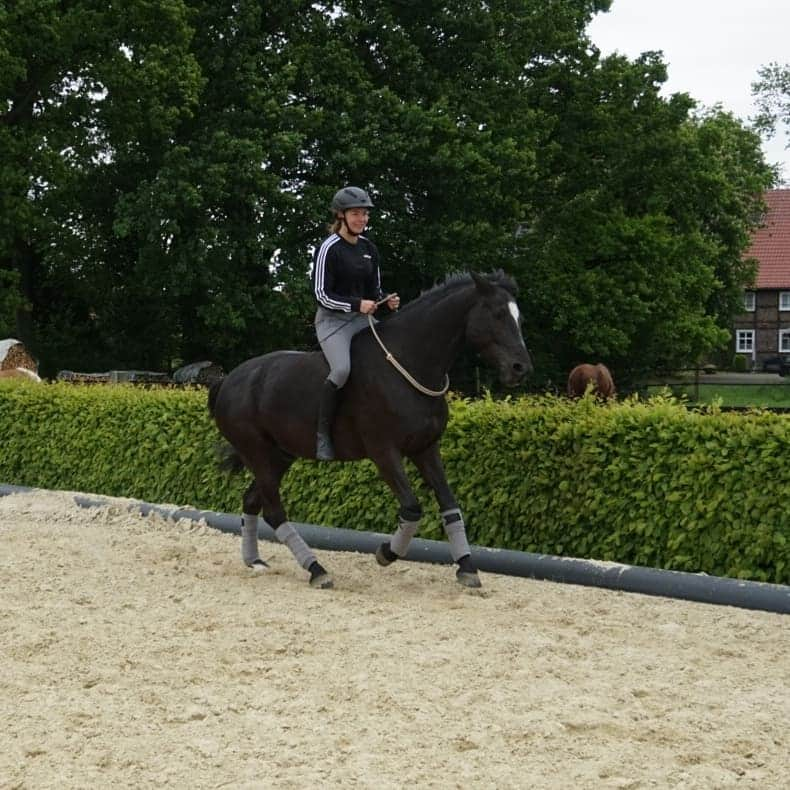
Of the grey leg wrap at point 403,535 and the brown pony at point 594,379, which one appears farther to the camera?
the brown pony at point 594,379

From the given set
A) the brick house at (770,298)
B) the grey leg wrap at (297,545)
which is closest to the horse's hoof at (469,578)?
the grey leg wrap at (297,545)

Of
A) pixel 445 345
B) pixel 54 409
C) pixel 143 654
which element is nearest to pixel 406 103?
pixel 54 409

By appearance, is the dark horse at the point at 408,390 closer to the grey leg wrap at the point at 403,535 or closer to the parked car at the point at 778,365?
the grey leg wrap at the point at 403,535

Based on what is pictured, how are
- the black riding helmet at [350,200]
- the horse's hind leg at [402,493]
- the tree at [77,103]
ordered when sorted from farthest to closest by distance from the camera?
the tree at [77,103] → the black riding helmet at [350,200] → the horse's hind leg at [402,493]

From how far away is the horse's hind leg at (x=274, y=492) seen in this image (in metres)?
7.79

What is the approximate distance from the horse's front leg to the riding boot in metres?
0.60

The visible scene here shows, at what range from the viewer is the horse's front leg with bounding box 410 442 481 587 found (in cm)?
730

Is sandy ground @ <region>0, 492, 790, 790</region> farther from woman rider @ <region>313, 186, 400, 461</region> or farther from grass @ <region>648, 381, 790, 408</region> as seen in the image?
grass @ <region>648, 381, 790, 408</region>

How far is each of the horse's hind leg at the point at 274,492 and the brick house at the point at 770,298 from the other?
65.6 m

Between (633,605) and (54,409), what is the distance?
874cm

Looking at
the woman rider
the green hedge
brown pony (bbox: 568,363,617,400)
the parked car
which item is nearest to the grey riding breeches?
the woman rider

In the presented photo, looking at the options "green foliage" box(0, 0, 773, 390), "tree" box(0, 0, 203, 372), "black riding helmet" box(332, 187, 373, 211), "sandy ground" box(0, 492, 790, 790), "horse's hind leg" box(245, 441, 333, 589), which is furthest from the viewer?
"green foliage" box(0, 0, 773, 390)

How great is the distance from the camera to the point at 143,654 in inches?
221

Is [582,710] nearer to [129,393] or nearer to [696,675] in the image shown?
[696,675]
